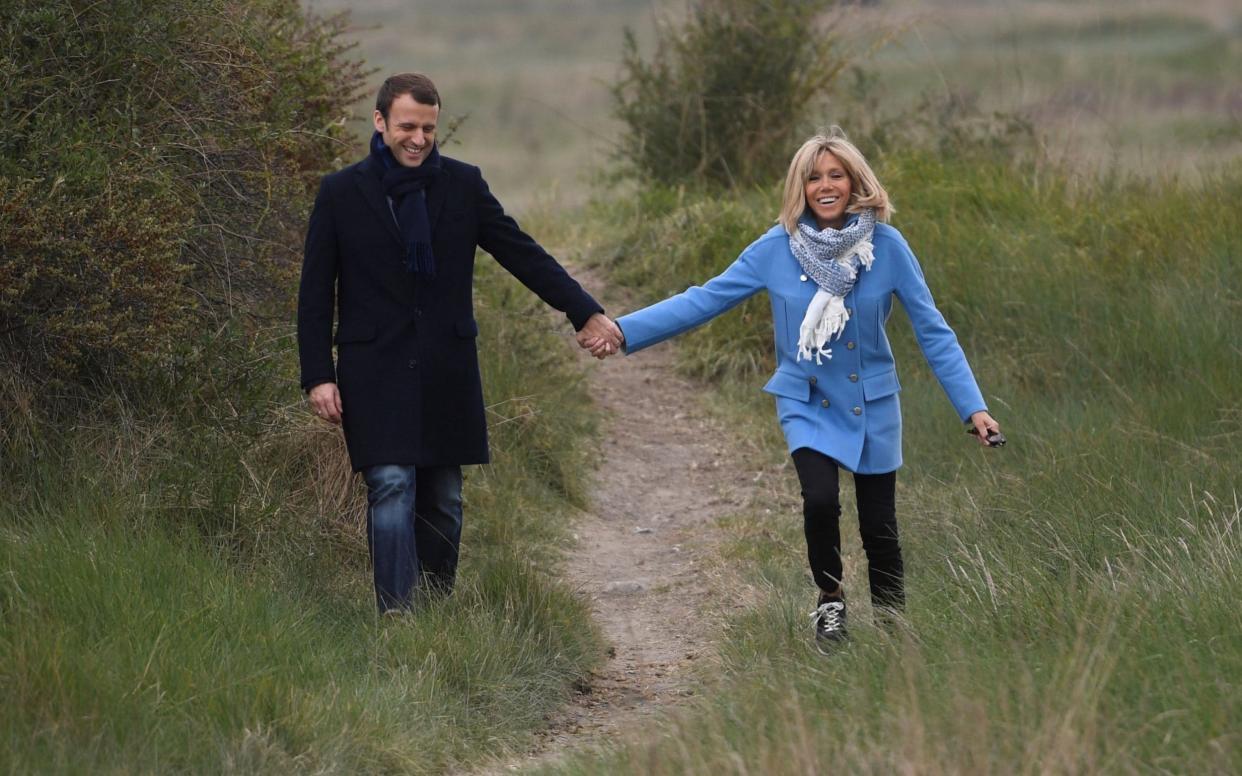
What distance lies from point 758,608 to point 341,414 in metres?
1.66

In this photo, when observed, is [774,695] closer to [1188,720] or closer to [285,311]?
[1188,720]

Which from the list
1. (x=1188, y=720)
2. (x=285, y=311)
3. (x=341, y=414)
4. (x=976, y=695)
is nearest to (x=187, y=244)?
(x=285, y=311)

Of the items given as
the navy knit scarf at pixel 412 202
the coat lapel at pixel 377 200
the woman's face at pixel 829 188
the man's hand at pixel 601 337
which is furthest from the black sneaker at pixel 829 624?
the coat lapel at pixel 377 200

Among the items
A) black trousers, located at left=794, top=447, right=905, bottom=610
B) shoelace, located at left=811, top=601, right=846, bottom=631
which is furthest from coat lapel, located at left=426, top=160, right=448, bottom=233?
shoelace, located at left=811, top=601, right=846, bottom=631

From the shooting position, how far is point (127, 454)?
600 centimetres

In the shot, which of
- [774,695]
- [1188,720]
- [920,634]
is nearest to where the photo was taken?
[1188,720]

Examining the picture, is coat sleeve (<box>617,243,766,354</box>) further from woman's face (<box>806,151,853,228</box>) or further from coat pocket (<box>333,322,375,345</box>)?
coat pocket (<box>333,322,375,345</box>)

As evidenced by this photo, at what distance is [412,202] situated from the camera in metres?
5.57

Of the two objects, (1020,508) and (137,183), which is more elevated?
(137,183)

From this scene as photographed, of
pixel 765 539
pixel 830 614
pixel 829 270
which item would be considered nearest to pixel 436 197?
pixel 829 270

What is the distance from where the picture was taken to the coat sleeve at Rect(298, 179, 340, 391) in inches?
217

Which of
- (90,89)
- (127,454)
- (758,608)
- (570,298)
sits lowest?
(758,608)

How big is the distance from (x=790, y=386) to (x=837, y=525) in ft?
1.60

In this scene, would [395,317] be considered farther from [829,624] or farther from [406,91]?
[829,624]
